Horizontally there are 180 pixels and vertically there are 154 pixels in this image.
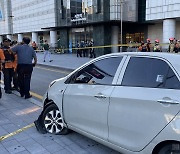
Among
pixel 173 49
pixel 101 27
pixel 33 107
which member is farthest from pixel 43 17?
pixel 33 107

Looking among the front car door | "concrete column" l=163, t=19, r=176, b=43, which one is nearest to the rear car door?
the front car door

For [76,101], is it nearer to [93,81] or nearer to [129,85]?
[93,81]

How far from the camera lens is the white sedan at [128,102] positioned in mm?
2822

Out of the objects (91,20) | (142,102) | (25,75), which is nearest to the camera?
(142,102)

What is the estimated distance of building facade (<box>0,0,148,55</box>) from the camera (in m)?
27.6

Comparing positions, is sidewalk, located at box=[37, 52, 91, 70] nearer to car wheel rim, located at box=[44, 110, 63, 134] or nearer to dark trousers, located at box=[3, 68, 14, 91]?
dark trousers, located at box=[3, 68, 14, 91]

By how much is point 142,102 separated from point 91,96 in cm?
90

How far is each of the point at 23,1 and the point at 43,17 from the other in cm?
982

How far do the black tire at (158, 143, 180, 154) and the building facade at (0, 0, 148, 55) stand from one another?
66.6 feet

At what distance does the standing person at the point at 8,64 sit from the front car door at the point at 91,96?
13.1 ft

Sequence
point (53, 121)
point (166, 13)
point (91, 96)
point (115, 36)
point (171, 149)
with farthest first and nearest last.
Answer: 1. point (115, 36)
2. point (166, 13)
3. point (53, 121)
4. point (91, 96)
5. point (171, 149)

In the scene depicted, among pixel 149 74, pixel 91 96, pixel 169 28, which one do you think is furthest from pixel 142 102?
pixel 169 28

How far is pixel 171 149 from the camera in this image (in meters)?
2.81

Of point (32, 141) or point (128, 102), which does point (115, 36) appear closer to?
point (32, 141)
